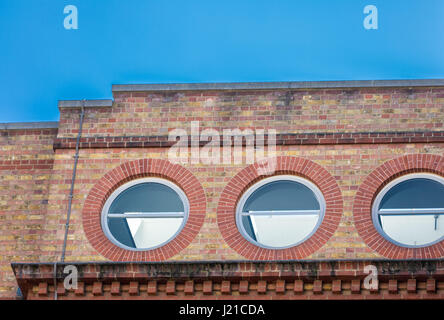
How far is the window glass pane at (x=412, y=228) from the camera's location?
18203mm

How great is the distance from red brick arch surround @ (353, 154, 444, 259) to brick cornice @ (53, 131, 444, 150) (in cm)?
41

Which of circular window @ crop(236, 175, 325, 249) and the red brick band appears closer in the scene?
circular window @ crop(236, 175, 325, 249)

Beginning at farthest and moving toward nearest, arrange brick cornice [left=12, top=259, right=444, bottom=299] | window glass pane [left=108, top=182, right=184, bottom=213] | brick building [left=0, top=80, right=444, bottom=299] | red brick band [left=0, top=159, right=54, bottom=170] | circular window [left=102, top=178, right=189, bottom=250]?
red brick band [left=0, top=159, right=54, bottom=170]
window glass pane [left=108, top=182, right=184, bottom=213]
circular window [left=102, top=178, right=189, bottom=250]
brick building [left=0, top=80, right=444, bottom=299]
brick cornice [left=12, top=259, right=444, bottom=299]

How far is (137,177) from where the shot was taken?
1934 centimetres

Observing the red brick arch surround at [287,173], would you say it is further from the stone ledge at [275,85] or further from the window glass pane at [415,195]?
the stone ledge at [275,85]

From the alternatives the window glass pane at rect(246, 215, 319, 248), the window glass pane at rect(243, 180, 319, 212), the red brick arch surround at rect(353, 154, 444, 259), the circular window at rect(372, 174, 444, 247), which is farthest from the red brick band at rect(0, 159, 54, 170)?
the circular window at rect(372, 174, 444, 247)

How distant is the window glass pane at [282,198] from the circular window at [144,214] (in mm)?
1335

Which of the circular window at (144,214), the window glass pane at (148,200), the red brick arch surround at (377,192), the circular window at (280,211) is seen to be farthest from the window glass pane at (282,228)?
the window glass pane at (148,200)

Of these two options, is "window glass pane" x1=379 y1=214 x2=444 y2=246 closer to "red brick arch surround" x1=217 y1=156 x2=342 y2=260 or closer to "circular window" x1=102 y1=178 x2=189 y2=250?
"red brick arch surround" x1=217 y1=156 x2=342 y2=260

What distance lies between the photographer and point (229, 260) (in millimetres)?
17672

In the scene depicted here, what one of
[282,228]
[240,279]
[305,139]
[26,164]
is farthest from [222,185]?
[26,164]

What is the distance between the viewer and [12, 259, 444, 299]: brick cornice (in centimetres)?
1720

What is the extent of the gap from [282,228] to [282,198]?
648 millimetres
